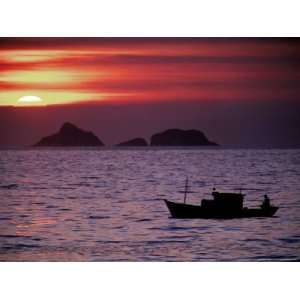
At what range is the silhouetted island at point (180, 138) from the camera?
6922mm

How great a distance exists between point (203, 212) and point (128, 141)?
0.72 m

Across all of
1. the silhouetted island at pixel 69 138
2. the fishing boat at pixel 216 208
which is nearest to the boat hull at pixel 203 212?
the fishing boat at pixel 216 208

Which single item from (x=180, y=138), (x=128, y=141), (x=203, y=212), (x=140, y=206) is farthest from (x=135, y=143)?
(x=203, y=212)

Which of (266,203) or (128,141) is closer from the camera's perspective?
(266,203)

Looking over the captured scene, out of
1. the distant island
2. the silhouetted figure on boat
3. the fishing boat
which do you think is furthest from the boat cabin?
the distant island

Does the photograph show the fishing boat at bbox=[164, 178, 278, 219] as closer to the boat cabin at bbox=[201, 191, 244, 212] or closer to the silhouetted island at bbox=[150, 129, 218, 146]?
the boat cabin at bbox=[201, 191, 244, 212]

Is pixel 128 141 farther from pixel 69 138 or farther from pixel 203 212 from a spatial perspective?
pixel 203 212

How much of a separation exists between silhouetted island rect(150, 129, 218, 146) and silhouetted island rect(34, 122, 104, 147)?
40 cm

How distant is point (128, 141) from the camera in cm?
696

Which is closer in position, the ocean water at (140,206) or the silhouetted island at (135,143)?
the ocean water at (140,206)

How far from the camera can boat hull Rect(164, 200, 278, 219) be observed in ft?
22.5

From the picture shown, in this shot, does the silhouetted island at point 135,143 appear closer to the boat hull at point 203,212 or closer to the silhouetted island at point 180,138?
the silhouetted island at point 180,138
